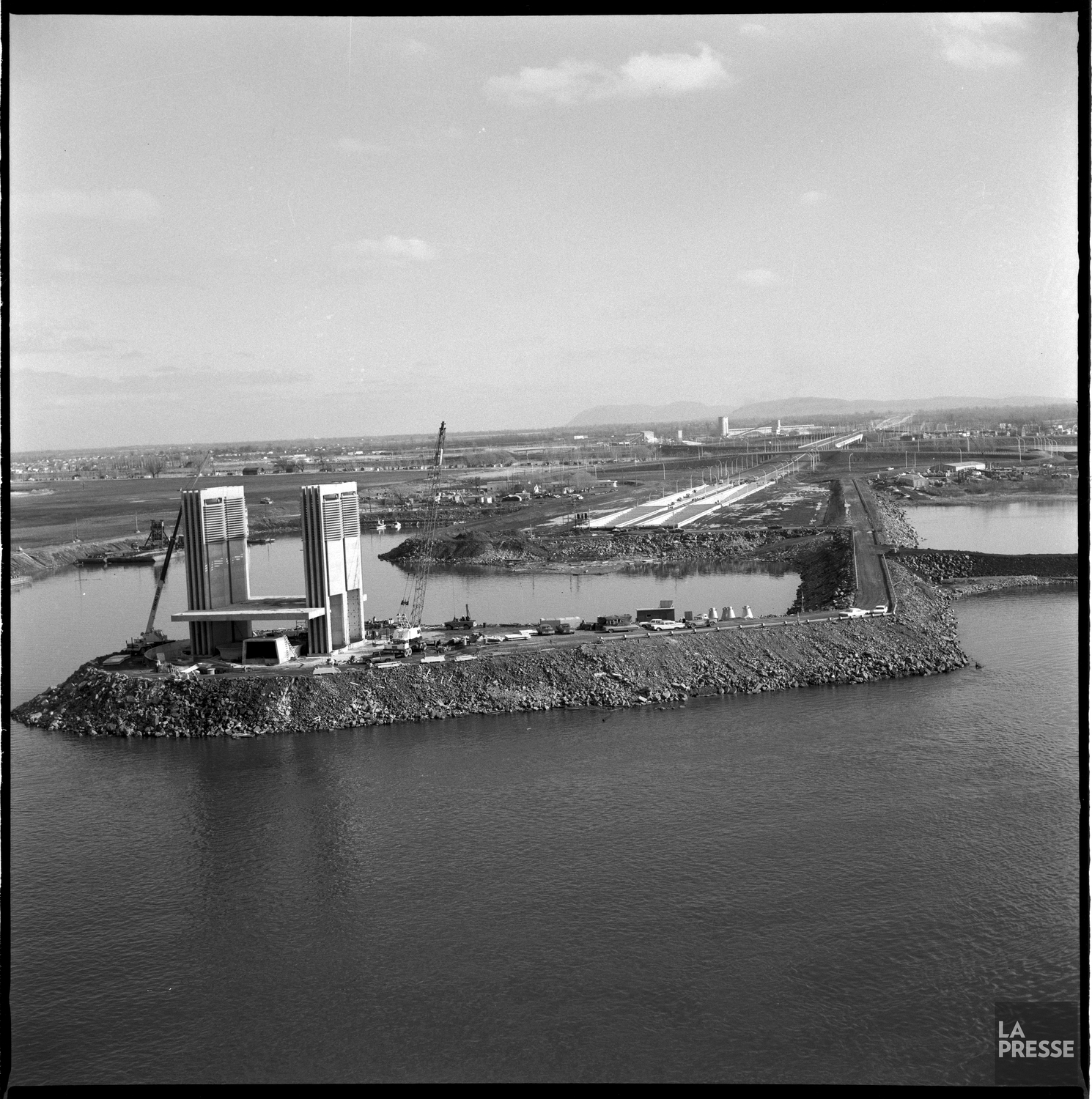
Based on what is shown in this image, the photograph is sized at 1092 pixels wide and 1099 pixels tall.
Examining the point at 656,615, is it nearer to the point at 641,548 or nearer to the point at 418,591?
the point at 418,591

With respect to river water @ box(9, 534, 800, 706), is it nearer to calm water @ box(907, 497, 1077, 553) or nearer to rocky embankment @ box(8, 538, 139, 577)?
rocky embankment @ box(8, 538, 139, 577)

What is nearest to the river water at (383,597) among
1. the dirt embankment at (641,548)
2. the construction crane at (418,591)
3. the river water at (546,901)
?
the construction crane at (418,591)

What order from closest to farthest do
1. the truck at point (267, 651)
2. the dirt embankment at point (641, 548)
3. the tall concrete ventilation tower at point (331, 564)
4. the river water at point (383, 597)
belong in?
the truck at point (267, 651), the tall concrete ventilation tower at point (331, 564), the river water at point (383, 597), the dirt embankment at point (641, 548)

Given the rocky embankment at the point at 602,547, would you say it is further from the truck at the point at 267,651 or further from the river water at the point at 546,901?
the river water at the point at 546,901

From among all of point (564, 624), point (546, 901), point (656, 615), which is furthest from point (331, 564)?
point (546, 901)

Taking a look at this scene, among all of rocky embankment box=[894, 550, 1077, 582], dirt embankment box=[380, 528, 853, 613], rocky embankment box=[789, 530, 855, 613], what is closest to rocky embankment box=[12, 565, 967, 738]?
rocky embankment box=[789, 530, 855, 613]

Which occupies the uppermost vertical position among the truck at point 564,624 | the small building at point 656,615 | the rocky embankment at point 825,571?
the rocky embankment at point 825,571
